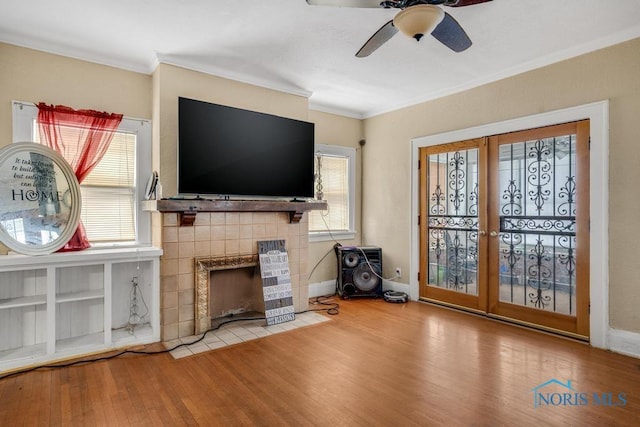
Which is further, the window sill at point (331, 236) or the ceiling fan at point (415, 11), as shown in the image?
the window sill at point (331, 236)

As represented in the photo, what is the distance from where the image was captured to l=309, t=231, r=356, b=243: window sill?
190 inches

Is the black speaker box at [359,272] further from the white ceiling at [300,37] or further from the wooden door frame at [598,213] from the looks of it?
the wooden door frame at [598,213]

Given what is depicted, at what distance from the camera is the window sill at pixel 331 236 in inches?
190

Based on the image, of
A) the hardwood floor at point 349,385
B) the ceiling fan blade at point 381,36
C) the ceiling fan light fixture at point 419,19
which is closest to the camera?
the ceiling fan light fixture at point 419,19

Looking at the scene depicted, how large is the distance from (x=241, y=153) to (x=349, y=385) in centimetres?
234

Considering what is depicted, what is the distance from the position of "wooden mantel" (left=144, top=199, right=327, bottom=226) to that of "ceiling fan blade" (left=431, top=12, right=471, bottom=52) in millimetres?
2160

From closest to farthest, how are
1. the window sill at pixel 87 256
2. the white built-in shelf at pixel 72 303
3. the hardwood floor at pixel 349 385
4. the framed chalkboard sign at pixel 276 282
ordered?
the hardwood floor at pixel 349 385
the window sill at pixel 87 256
the white built-in shelf at pixel 72 303
the framed chalkboard sign at pixel 276 282

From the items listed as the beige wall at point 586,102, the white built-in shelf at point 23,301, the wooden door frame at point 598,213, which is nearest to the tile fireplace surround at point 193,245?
the white built-in shelf at point 23,301

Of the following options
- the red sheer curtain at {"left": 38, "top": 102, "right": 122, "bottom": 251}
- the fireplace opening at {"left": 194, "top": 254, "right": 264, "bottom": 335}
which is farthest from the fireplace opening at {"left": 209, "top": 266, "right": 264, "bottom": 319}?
the red sheer curtain at {"left": 38, "top": 102, "right": 122, "bottom": 251}

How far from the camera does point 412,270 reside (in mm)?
4676

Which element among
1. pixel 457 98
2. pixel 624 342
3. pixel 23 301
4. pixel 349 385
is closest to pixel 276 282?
pixel 349 385

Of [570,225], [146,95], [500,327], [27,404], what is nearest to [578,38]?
[570,225]

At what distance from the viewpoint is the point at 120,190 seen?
3.41 metres

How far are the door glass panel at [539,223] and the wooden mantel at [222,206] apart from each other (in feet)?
6.87
